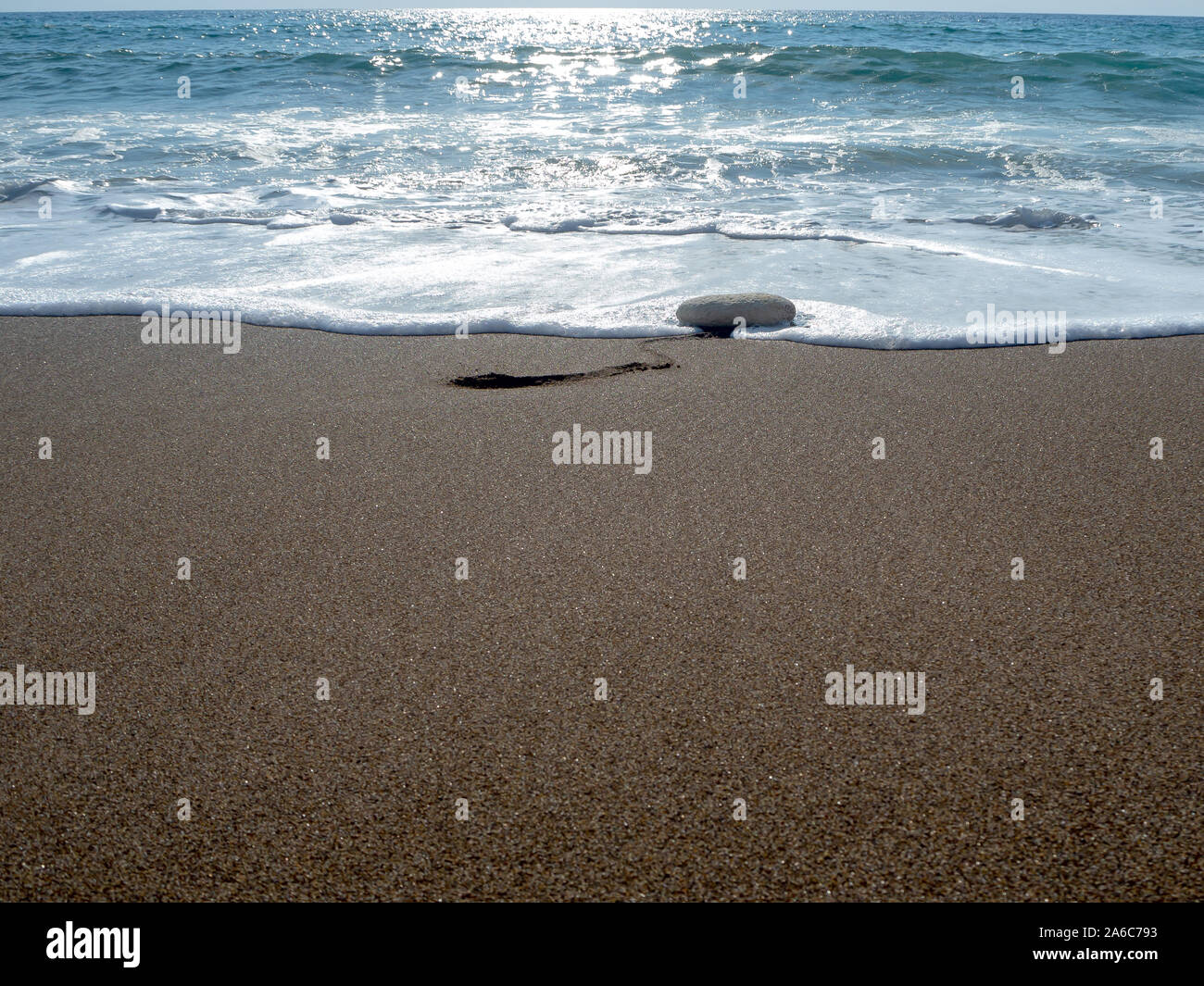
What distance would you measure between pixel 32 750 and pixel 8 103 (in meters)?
15.7

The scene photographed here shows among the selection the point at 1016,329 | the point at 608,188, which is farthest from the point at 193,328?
the point at 608,188

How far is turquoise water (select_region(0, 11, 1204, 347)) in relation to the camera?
213 inches

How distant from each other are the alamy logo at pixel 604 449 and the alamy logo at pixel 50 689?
169 cm

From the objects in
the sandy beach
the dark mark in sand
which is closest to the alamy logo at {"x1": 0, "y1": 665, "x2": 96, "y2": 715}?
the sandy beach

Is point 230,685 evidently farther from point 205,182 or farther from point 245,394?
point 205,182

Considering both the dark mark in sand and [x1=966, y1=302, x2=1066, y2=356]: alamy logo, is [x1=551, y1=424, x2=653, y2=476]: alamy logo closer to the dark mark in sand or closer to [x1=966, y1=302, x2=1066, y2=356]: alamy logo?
the dark mark in sand

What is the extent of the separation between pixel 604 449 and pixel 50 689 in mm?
1952

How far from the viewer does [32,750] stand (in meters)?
2.01

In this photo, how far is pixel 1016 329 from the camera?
15.7 ft

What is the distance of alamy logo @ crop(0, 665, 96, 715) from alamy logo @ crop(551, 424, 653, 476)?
1688 millimetres

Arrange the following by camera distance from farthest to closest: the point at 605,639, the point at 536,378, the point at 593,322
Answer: the point at 593,322
the point at 536,378
the point at 605,639
